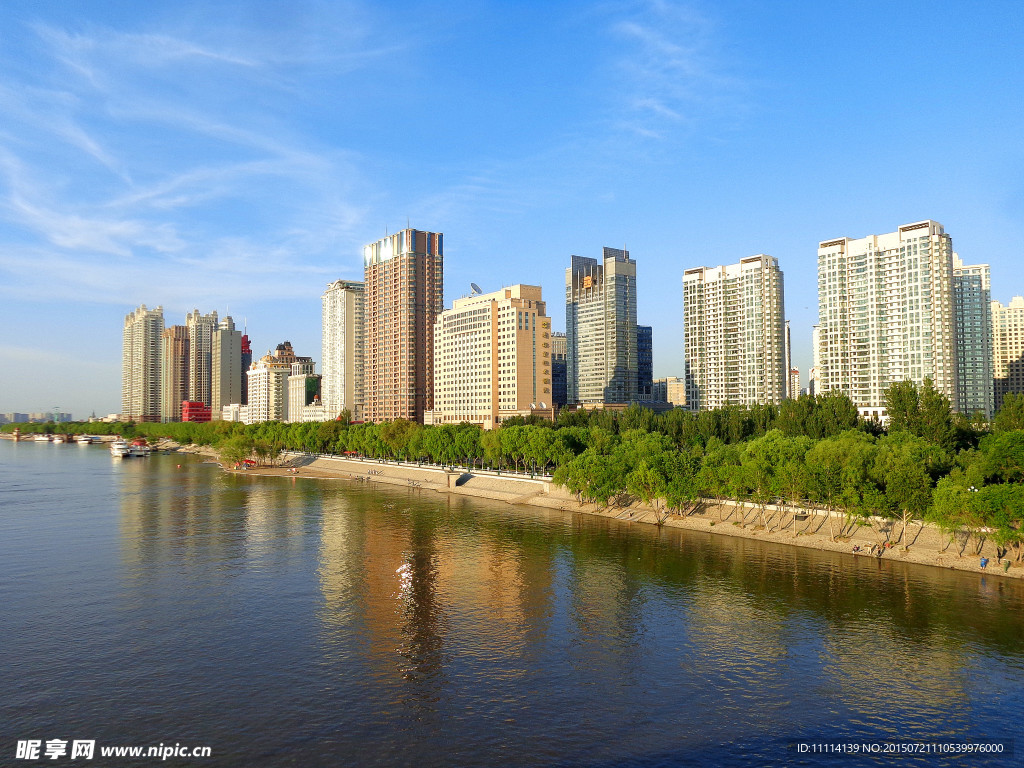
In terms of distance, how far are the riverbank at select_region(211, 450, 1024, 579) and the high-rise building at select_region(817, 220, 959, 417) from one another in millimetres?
91014

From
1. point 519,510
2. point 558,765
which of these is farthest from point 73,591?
point 519,510

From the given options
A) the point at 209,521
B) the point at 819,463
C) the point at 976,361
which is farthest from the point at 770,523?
the point at 976,361

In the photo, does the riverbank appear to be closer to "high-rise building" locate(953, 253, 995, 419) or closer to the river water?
the river water

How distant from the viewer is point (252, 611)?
57.1m

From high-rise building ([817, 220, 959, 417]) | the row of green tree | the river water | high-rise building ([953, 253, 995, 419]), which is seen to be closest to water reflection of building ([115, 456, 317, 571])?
the river water

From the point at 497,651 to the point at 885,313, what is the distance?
556ft

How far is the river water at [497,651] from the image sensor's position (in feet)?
120

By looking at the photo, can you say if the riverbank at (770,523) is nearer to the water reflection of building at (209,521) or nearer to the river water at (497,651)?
the river water at (497,651)

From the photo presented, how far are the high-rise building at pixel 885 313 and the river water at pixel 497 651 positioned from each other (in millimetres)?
119347

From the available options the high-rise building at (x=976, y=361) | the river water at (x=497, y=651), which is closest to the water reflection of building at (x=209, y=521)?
the river water at (x=497, y=651)

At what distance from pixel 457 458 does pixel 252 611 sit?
346ft

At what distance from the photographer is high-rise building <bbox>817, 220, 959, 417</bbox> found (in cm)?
16950

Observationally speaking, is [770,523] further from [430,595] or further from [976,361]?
[976,361]

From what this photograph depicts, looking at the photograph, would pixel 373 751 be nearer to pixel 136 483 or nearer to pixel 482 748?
pixel 482 748
